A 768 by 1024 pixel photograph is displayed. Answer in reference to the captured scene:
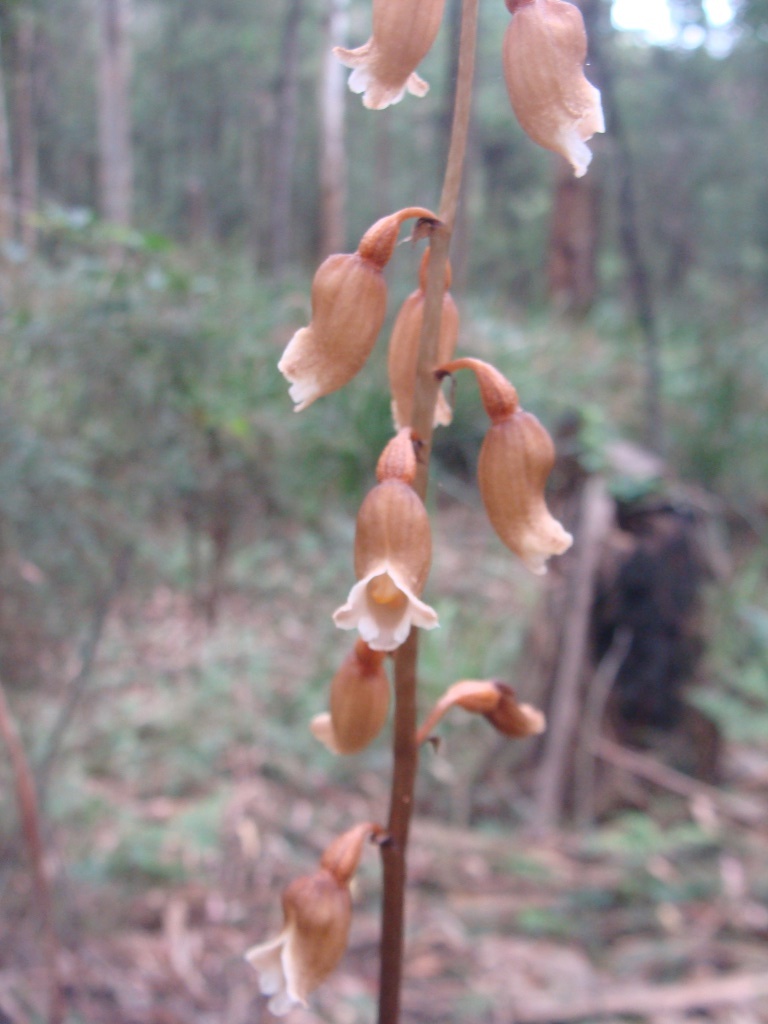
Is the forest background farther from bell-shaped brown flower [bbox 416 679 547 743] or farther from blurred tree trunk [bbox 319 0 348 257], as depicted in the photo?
blurred tree trunk [bbox 319 0 348 257]

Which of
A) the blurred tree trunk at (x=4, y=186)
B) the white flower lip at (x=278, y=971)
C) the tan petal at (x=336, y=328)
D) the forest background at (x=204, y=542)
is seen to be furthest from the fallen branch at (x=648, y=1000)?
the blurred tree trunk at (x=4, y=186)

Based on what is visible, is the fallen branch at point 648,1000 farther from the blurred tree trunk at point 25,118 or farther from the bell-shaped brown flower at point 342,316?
the blurred tree trunk at point 25,118

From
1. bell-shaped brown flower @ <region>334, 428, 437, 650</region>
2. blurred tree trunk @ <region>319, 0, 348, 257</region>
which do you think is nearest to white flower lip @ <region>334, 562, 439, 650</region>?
bell-shaped brown flower @ <region>334, 428, 437, 650</region>

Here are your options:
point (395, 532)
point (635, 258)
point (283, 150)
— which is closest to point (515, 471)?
point (395, 532)

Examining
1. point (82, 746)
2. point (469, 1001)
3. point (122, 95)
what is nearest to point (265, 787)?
point (82, 746)

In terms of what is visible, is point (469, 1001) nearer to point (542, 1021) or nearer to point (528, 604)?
point (542, 1021)

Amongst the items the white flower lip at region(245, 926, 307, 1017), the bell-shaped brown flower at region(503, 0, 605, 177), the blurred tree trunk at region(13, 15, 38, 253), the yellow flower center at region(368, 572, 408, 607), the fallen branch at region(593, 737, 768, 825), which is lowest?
the fallen branch at region(593, 737, 768, 825)

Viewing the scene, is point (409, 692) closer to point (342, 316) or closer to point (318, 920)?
point (318, 920)
